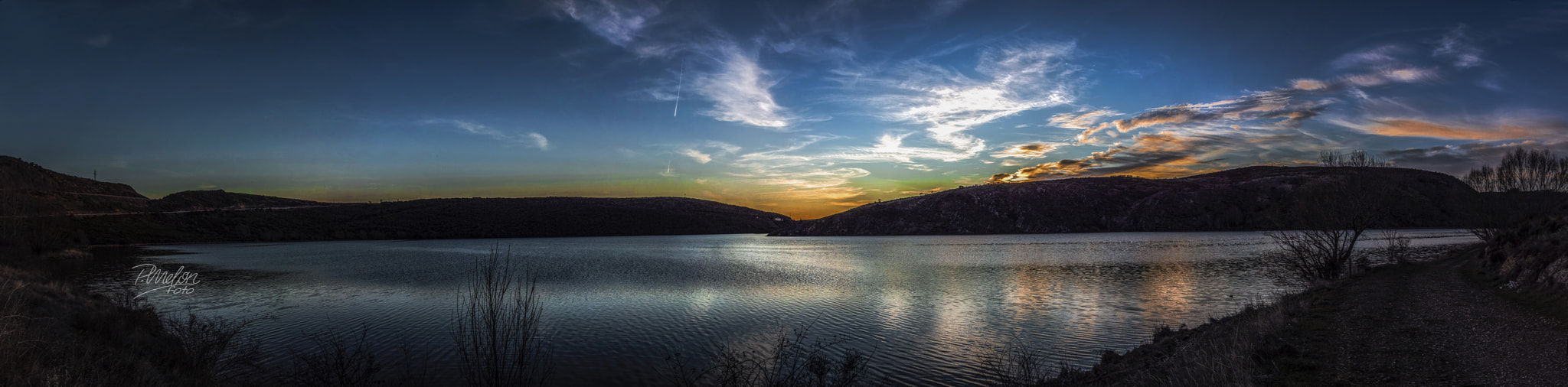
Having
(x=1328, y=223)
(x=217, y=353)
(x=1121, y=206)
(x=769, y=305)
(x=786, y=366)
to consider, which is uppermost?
(x=1121, y=206)

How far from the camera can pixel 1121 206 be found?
112 m

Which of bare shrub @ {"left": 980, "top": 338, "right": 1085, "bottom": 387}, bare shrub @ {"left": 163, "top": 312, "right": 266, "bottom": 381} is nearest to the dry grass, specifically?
bare shrub @ {"left": 163, "top": 312, "right": 266, "bottom": 381}

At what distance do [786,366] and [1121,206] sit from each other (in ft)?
398

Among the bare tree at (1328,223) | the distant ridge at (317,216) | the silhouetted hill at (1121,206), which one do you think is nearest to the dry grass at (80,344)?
the bare tree at (1328,223)

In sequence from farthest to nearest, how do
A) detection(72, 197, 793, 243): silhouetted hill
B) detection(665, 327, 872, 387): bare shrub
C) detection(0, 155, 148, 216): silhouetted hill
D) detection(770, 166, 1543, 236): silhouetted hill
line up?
detection(770, 166, 1543, 236): silhouetted hill
detection(72, 197, 793, 243): silhouetted hill
detection(0, 155, 148, 216): silhouetted hill
detection(665, 327, 872, 387): bare shrub

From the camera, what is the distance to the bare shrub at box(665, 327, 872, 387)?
901cm

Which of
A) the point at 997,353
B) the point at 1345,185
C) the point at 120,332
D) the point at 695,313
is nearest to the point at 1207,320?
the point at 997,353

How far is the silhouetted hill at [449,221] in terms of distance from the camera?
87.5 meters

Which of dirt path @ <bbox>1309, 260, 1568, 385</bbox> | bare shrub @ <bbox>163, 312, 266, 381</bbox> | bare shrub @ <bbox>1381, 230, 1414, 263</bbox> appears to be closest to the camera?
dirt path @ <bbox>1309, 260, 1568, 385</bbox>

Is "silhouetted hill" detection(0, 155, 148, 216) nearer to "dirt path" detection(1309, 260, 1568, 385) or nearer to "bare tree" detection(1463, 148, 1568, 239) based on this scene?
"dirt path" detection(1309, 260, 1568, 385)

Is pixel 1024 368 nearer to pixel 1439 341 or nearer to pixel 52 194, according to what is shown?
pixel 1439 341

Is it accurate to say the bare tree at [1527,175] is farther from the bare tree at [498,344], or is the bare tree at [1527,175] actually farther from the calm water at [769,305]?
the bare tree at [498,344]

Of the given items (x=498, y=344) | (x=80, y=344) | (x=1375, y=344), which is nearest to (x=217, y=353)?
(x=80, y=344)

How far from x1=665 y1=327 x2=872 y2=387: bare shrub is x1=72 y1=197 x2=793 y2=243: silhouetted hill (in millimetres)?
95053
